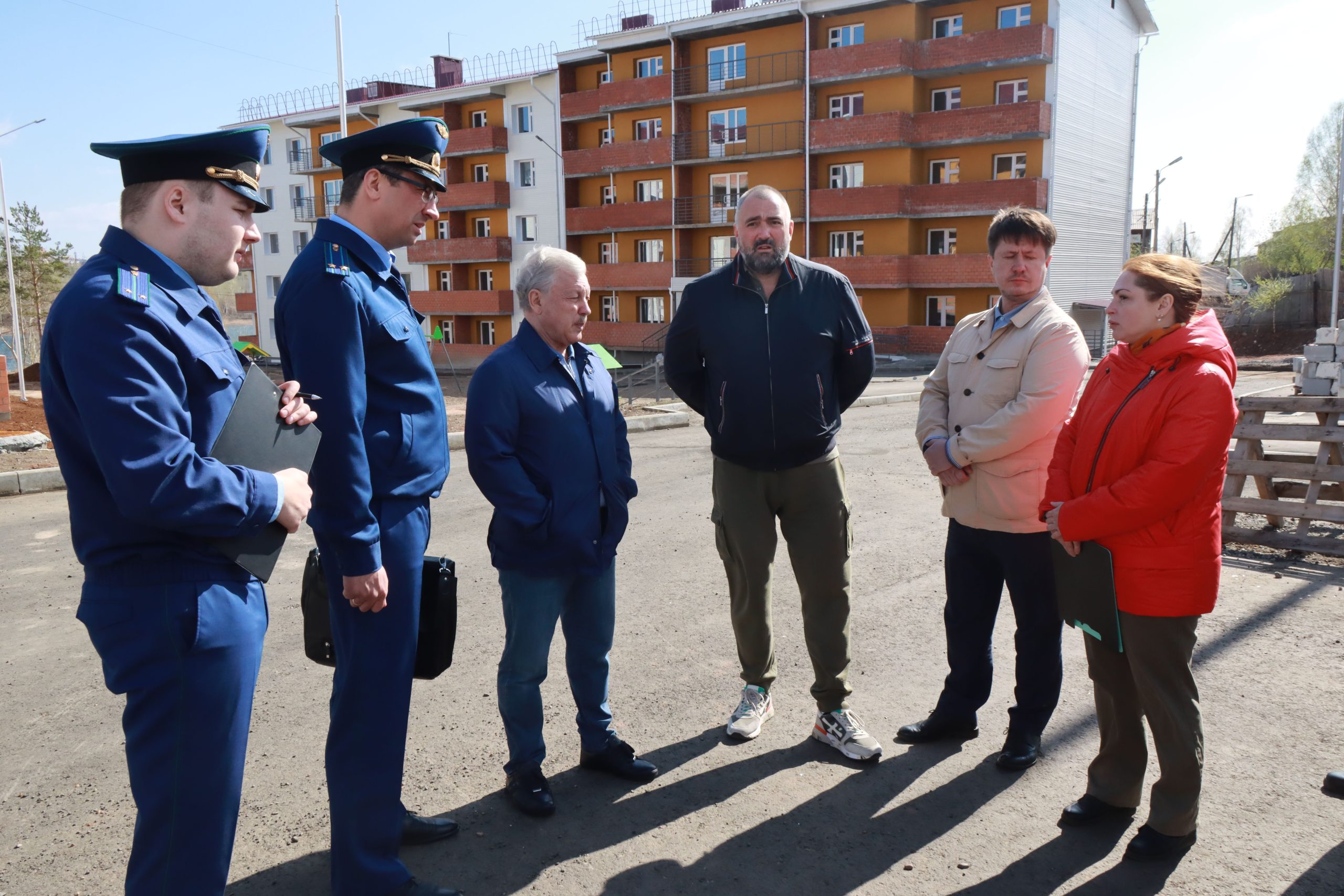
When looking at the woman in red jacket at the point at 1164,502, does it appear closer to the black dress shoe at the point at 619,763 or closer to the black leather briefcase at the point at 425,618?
the black dress shoe at the point at 619,763

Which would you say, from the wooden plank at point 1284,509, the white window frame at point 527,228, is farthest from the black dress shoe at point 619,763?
the white window frame at point 527,228

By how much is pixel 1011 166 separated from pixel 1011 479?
3625 centimetres

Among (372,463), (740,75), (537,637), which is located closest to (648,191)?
(740,75)

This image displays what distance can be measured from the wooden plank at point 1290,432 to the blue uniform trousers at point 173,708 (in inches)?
285

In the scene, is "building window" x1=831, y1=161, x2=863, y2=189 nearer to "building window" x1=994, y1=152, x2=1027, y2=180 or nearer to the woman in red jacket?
"building window" x1=994, y1=152, x2=1027, y2=180

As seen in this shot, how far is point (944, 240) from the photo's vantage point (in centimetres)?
3759

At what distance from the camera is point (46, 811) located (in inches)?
130

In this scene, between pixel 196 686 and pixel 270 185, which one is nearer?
pixel 196 686

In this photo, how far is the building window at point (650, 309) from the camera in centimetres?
4444

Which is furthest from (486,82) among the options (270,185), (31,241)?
(31,241)

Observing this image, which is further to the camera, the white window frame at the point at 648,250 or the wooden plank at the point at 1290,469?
the white window frame at the point at 648,250

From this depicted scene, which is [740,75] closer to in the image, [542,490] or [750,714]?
[750,714]

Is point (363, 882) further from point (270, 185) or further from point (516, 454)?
point (270, 185)

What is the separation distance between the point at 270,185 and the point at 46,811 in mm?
61491
